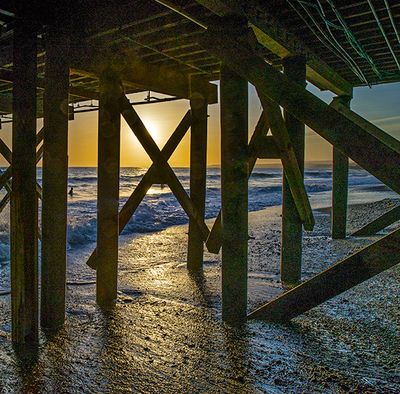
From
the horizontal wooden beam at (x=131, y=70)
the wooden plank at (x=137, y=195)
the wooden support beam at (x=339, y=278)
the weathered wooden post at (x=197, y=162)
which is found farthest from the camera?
the weathered wooden post at (x=197, y=162)

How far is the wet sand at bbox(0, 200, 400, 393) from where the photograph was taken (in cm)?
283

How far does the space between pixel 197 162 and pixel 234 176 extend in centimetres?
243

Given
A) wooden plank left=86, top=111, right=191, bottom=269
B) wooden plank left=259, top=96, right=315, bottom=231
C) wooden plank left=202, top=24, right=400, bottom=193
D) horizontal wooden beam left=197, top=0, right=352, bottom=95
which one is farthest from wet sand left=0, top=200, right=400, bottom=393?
horizontal wooden beam left=197, top=0, right=352, bottom=95

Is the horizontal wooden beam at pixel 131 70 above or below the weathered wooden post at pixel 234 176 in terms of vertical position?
above

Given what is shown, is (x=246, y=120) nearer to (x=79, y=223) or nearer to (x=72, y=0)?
(x=72, y=0)

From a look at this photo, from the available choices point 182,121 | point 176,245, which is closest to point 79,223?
point 176,245

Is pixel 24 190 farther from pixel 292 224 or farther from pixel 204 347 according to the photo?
pixel 292 224

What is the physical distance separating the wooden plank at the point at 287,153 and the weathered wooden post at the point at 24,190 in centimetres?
220

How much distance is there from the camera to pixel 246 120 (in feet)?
12.0

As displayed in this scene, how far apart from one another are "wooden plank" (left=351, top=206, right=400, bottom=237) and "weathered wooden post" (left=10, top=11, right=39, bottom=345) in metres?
6.70

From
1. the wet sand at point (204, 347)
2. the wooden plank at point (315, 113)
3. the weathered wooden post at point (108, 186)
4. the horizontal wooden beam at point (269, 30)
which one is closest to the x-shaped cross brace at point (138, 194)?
the weathered wooden post at point (108, 186)

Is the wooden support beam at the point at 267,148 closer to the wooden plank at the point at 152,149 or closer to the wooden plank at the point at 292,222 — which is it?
the wooden plank at the point at 292,222

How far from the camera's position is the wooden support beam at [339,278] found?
2404 mm

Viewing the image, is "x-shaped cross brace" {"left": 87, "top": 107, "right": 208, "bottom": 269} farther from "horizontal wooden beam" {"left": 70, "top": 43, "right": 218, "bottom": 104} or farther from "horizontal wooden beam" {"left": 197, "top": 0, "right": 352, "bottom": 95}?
"horizontal wooden beam" {"left": 197, "top": 0, "right": 352, "bottom": 95}
